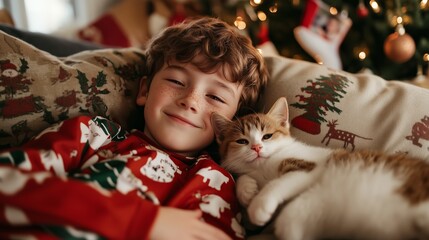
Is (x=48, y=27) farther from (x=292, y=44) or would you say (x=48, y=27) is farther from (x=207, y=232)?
(x=207, y=232)

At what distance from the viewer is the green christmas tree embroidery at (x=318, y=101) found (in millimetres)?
1180

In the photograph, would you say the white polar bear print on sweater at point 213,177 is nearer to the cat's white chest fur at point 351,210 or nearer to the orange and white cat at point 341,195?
the orange and white cat at point 341,195

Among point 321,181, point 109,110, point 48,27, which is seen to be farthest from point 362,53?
point 48,27

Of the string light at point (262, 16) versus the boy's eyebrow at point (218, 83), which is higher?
the string light at point (262, 16)

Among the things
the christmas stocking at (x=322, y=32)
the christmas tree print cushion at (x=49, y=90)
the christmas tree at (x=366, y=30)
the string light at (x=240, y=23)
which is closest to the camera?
the christmas tree print cushion at (x=49, y=90)

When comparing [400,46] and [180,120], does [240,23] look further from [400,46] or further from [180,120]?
[180,120]

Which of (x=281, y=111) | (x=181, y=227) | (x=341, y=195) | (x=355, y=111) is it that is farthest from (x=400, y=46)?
(x=181, y=227)

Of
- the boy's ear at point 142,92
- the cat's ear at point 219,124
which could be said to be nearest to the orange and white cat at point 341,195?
the cat's ear at point 219,124

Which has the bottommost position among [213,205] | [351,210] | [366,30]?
[213,205]

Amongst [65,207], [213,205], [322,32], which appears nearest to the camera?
[65,207]

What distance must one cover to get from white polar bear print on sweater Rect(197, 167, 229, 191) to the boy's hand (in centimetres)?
15

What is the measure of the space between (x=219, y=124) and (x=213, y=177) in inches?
9.3

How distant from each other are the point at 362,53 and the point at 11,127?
2058 mm

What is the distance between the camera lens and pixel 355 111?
117cm
